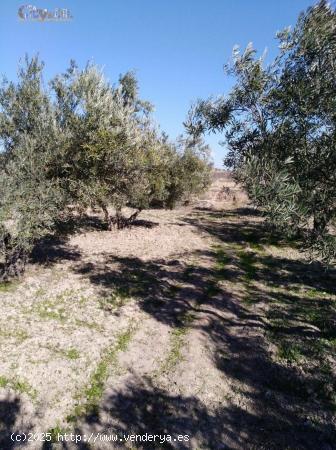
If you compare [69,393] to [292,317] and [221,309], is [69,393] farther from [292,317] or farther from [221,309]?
[292,317]

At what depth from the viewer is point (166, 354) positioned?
10.7 meters

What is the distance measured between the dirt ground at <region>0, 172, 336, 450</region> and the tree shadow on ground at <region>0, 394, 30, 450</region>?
2 cm

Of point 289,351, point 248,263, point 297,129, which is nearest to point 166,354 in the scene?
point 289,351

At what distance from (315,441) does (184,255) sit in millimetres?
14560

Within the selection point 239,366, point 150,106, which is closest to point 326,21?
point 239,366

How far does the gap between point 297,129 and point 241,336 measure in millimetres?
7603

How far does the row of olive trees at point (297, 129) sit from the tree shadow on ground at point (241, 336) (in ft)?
13.9

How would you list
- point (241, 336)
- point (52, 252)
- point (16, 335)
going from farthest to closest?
point (52, 252) → point (241, 336) → point (16, 335)

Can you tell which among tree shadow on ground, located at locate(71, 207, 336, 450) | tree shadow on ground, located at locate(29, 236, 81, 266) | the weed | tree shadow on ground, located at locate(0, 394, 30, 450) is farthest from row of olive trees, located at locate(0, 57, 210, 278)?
tree shadow on ground, located at locate(0, 394, 30, 450)

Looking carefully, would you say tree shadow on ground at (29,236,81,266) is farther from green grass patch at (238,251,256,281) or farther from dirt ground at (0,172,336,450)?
green grass patch at (238,251,256,281)

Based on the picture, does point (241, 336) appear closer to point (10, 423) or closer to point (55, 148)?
point (10, 423)

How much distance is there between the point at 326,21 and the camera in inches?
283

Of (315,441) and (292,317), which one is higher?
(292,317)

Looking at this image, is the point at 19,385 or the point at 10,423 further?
the point at 19,385
